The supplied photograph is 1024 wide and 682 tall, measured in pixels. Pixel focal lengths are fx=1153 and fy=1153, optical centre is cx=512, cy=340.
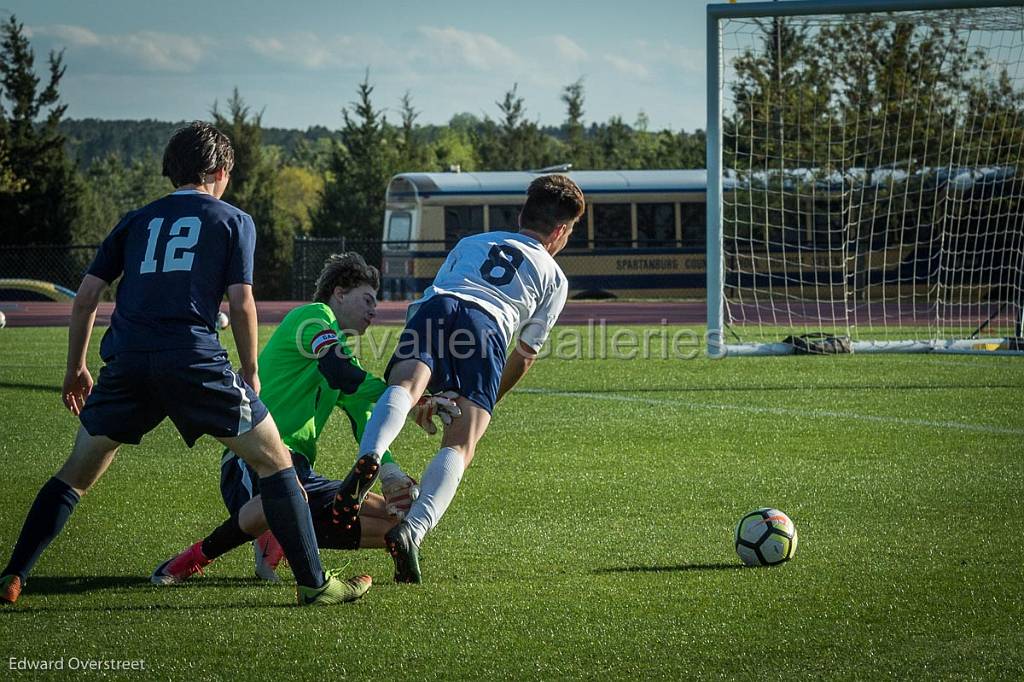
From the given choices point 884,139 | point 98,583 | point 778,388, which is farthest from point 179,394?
point 884,139

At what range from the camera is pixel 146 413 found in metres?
4.14

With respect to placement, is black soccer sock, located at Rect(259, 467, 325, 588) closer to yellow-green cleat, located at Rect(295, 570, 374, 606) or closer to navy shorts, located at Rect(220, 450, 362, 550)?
yellow-green cleat, located at Rect(295, 570, 374, 606)

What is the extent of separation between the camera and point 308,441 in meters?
4.93

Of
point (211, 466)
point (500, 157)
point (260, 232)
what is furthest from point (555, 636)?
point (500, 157)

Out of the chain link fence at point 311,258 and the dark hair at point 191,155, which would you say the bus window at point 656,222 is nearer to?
the chain link fence at point 311,258

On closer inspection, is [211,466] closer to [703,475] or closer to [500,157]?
[703,475]

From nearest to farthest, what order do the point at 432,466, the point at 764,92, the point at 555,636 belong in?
the point at 555,636
the point at 432,466
the point at 764,92

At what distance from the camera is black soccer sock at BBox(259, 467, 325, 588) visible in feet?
13.7

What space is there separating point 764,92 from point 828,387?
27.7 feet

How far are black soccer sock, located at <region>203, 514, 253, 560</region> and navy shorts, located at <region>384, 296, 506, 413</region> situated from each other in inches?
35.7

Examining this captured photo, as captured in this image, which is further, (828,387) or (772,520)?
(828,387)

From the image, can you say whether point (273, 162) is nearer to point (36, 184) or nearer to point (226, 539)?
point (36, 184)

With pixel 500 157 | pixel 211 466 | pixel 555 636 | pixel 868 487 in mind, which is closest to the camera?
pixel 555 636

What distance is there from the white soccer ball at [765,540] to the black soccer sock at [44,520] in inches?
109
